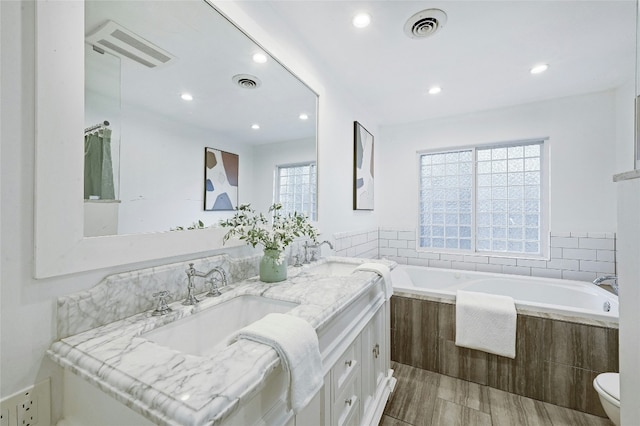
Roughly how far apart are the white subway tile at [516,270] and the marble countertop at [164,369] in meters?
2.96

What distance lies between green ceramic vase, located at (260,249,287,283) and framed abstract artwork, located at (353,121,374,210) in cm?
152

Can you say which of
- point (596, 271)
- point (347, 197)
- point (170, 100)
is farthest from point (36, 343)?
point (596, 271)

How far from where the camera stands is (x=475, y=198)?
3174 millimetres

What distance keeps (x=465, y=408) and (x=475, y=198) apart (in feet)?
7.51

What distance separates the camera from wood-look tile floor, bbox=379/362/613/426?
1626 millimetres

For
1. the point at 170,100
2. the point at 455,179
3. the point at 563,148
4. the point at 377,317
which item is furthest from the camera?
the point at 455,179

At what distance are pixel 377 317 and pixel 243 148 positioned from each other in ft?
4.16

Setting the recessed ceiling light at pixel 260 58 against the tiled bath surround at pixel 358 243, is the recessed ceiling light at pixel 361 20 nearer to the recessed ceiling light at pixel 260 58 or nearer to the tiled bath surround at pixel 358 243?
the recessed ceiling light at pixel 260 58

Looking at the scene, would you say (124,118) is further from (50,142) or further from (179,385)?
(179,385)

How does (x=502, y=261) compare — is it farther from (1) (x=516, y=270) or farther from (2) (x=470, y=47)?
(2) (x=470, y=47)

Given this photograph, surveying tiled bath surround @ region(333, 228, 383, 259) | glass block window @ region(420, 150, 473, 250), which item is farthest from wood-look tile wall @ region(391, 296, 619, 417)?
glass block window @ region(420, 150, 473, 250)

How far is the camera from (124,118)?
2.93 ft

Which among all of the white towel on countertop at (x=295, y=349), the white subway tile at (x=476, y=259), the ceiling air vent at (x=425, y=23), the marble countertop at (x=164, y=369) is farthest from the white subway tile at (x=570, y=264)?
the white towel on countertop at (x=295, y=349)

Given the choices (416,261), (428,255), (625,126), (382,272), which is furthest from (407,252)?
(625,126)
